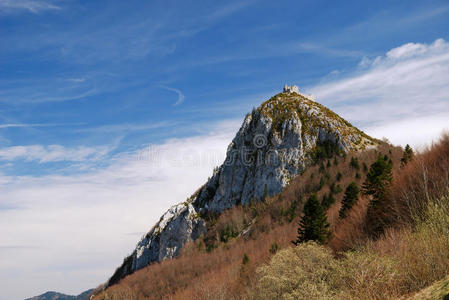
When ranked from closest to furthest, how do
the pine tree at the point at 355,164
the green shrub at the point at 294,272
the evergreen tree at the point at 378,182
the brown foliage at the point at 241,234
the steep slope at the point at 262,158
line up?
the green shrub at the point at 294,272 < the evergreen tree at the point at 378,182 < the brown foliage at the point at 241,234 < the pine tree at the point at 355,164 < the steep slope at the point at 262,158

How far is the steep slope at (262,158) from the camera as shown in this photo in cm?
15875

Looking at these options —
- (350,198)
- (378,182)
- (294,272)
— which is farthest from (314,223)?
(294,272)

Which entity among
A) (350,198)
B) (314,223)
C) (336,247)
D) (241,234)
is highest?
(350,198)

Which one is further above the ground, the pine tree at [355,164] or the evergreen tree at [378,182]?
the pine tree at [355,164]

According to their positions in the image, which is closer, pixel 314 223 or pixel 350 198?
pixel 314 223

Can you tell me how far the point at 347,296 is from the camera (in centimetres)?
1766

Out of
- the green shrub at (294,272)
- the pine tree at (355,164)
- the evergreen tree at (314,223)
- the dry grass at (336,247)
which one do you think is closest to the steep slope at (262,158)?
the dry grass at (336,247)

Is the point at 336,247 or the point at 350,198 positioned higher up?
the point at 350,198

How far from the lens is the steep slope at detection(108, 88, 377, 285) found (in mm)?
158750

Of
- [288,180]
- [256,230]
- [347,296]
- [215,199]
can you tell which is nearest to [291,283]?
[347,296]

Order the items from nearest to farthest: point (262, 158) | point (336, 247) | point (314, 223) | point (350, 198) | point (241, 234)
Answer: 1. point (336, 247)
2. point (314, 223)
3. point (350, 198)
4. point (241, 234)
5. point (262, 158)

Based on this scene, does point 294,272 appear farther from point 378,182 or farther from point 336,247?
point 378,182

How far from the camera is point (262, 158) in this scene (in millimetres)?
168625

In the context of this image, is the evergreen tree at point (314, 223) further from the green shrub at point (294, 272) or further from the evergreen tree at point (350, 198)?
the green shrub at point (294, 272)
